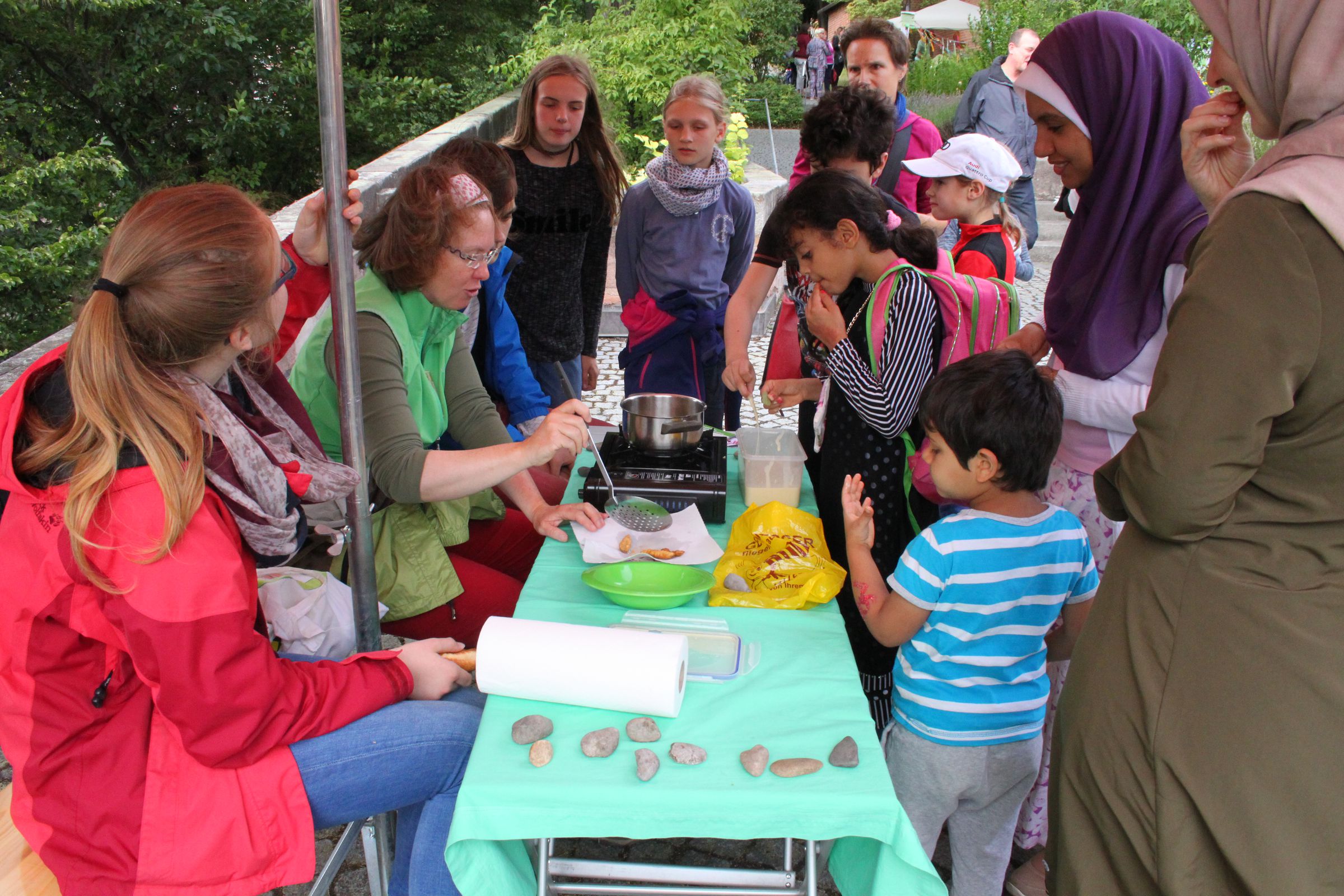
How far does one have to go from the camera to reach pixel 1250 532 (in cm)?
125

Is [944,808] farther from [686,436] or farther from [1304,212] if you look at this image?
[1304,212]

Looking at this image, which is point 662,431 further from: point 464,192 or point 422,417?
point 464,192

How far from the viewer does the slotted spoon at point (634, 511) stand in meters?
2.12

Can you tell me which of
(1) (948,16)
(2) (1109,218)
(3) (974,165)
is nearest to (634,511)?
(2) (1109,218)

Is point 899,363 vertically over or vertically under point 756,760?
over

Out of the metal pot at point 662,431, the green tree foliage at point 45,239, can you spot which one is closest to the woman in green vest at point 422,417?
the metal pot at point 662,431

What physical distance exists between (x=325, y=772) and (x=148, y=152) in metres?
8.96

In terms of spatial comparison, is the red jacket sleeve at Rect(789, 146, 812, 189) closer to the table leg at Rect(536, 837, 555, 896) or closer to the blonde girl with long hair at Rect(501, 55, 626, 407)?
the blonde girl with long hair at Rect(501, 55, 626, 407)

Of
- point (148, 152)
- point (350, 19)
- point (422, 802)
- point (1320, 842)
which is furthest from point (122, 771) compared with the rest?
point (350, 19)

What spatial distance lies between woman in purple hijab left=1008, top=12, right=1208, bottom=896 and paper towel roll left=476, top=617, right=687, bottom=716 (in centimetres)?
101

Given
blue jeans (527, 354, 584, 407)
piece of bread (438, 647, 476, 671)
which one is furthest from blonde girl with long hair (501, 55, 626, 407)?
piece of bread (438, 647, 476, 671)

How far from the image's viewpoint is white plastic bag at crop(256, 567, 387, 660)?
72.2 inches

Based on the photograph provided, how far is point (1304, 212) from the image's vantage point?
3.74 ft

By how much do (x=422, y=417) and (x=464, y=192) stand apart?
56 cm
